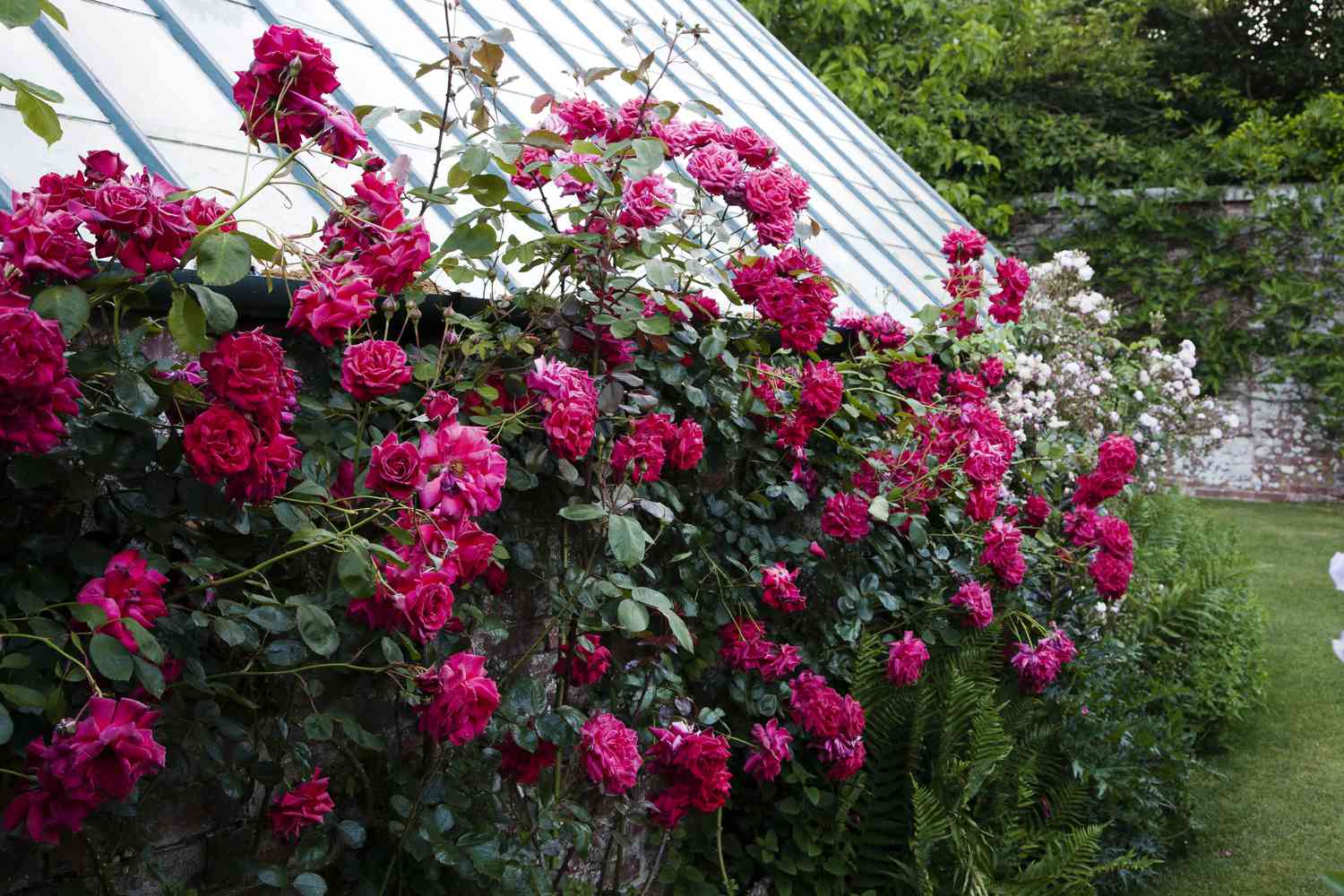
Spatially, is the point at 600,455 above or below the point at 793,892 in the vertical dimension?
above

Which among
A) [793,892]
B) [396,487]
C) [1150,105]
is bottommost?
[793,892]

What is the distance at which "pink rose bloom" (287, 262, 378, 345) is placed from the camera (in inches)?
58.0

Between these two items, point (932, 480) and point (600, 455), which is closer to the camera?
point (600, 455)

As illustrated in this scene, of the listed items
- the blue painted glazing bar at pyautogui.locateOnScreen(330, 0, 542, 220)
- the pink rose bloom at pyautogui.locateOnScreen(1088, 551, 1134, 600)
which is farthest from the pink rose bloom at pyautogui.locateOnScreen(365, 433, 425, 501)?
the pink rose bloom at pyautogui.locateOnScreen(1088, 551, 1134, 600)

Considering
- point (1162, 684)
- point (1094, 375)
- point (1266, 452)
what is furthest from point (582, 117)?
point (1266, 452)

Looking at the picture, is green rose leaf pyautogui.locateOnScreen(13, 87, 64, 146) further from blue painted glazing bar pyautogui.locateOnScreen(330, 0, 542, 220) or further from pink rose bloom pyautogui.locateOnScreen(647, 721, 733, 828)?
pink rose bloom pyautogui.locateOnScreen(647, 721, 733, 828)

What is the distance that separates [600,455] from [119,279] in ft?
3.61

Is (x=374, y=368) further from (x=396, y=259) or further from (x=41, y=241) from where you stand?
(x=41, y=241)

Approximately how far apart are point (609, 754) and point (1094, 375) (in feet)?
15.8

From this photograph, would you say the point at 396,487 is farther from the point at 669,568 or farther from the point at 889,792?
the point at 889,792

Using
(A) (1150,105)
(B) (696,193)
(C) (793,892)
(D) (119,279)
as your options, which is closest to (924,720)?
Answer: (C) (793,892)

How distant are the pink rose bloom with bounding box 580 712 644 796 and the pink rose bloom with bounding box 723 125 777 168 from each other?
1.38 metres

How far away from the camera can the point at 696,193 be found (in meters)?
2.55

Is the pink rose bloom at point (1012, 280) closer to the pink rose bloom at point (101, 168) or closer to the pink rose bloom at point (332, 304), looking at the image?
the pink rose bloom at point (332, 304)
